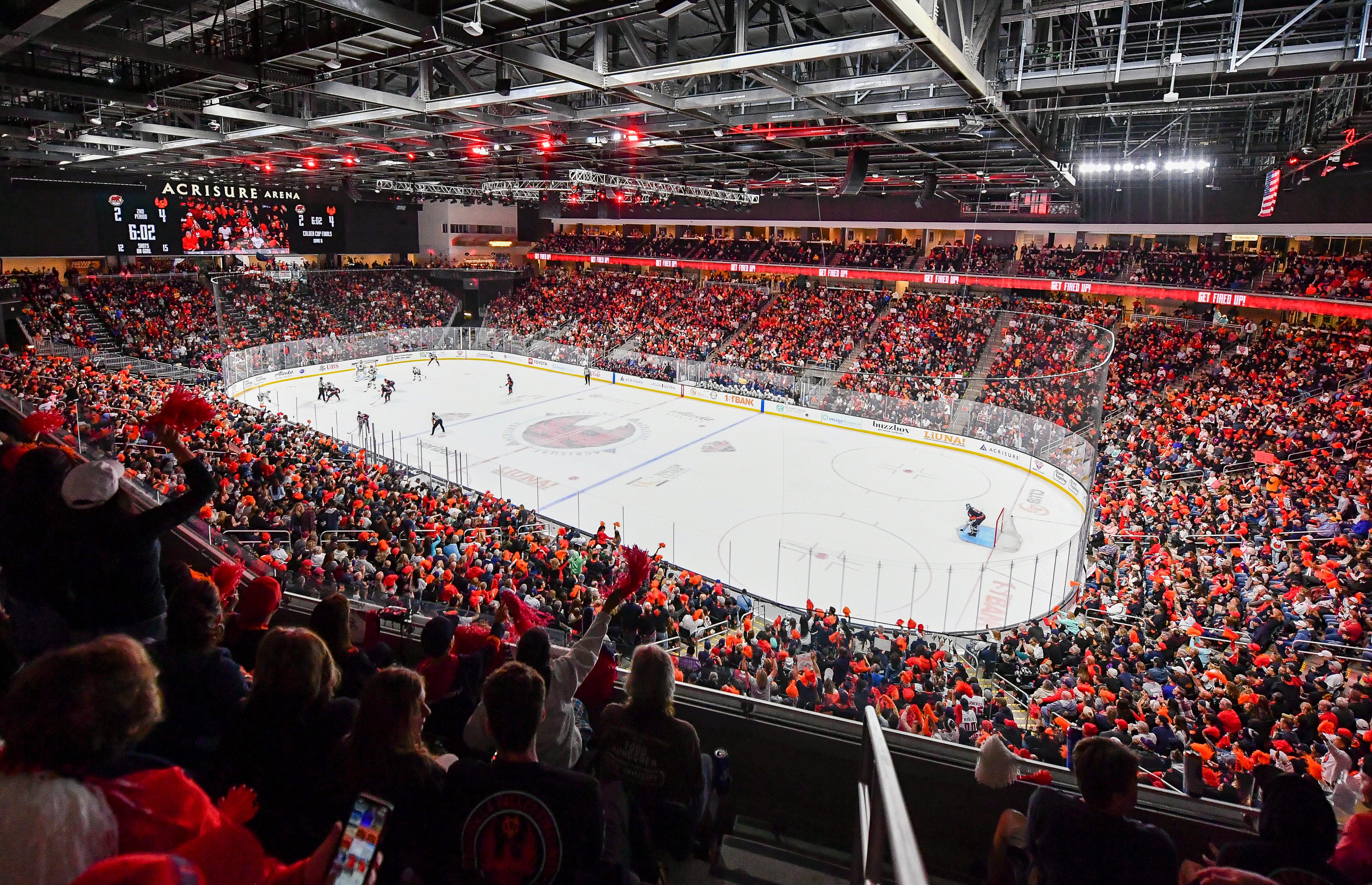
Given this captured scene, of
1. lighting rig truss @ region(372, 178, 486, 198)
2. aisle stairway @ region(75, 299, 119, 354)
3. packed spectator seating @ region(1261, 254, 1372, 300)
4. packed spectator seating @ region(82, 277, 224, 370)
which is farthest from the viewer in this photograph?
packed spectator seating @ region(82, 277, 224, 370)

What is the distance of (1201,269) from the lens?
28.9 metres

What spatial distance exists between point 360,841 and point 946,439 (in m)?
25.8

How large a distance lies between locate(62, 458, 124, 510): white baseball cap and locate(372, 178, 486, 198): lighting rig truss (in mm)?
30311

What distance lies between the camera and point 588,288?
4900cm

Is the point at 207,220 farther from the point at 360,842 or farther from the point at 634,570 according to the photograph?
the point at 360,842

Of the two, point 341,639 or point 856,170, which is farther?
point 856,170

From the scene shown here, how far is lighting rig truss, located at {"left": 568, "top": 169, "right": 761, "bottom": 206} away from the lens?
24891 mm

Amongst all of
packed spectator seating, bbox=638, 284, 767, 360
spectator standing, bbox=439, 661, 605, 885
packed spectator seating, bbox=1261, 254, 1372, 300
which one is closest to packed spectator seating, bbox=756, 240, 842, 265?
packed spectator seating, bbox=638, 284, 767, 360

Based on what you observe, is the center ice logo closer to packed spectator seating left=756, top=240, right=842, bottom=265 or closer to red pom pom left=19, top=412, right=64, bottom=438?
red pom pom left=19, top=412, right=64, bottom=438

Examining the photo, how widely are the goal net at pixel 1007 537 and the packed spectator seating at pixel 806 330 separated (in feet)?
51.9

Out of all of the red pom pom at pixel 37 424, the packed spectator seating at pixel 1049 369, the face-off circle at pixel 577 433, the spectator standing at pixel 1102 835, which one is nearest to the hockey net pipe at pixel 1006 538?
the packed spectator seating at pixel 1049 369

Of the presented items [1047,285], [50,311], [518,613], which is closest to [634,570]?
[518,613]

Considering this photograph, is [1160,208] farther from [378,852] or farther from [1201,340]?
[378,852]

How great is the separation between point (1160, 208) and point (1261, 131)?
1441cm
